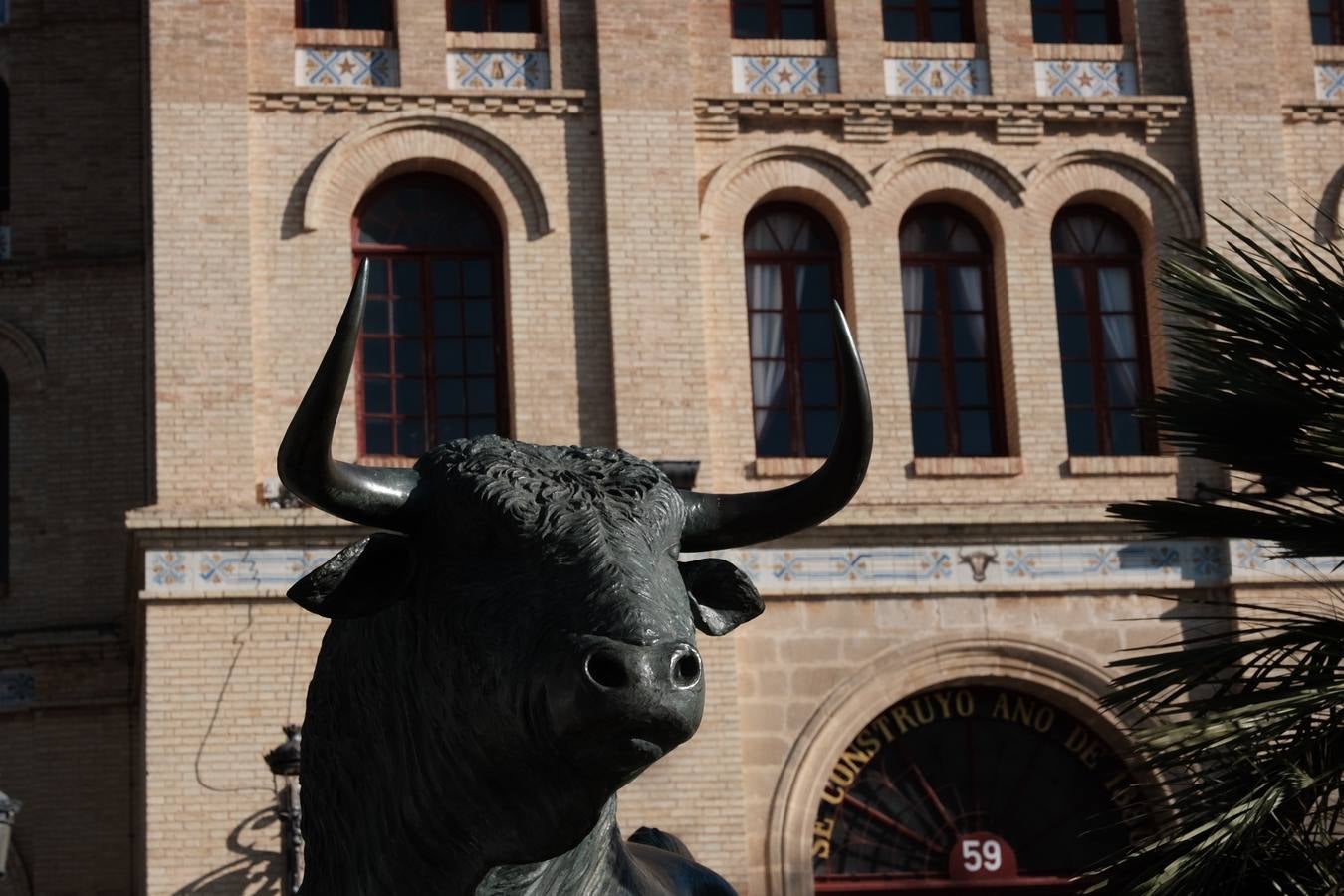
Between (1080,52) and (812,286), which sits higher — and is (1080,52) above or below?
above

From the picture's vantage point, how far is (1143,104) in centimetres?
2364

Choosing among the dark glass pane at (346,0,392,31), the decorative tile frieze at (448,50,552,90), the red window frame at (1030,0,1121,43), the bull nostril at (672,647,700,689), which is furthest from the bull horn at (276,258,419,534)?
the red window frame at (1030,0,1121,43)

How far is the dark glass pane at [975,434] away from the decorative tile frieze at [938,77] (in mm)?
3240

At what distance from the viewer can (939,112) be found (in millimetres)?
23375

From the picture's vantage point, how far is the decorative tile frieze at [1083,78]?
23922 mm

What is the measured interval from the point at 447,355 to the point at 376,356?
26.6 inches

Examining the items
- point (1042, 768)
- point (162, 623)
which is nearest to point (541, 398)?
point (162, 623)

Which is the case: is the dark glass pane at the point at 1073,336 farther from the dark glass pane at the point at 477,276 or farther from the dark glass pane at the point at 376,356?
the dark glass pane at the point at 376,356

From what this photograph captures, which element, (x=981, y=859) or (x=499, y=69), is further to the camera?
(x=499, y=69)

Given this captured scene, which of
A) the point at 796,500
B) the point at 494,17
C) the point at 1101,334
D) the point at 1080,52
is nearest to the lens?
the point at 796,500

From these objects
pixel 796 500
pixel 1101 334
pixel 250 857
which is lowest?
pixel 250 857

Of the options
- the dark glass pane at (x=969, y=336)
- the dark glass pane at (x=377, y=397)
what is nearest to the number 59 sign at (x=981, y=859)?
the dark glass pane at (x=969, y=336)

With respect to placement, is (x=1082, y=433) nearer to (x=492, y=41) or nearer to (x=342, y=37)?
(x=492, y=41)

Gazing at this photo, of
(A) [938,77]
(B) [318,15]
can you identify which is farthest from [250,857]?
(A) [938,77]
